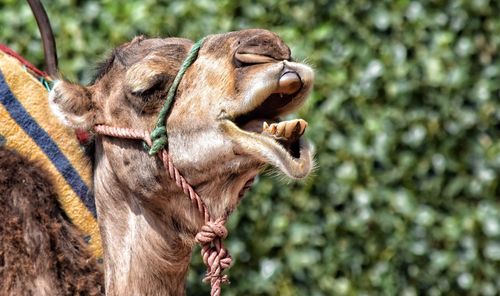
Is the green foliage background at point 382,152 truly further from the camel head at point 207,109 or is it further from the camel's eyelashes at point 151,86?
the camel's eyelashes at point 151,86

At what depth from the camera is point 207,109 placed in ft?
10.8

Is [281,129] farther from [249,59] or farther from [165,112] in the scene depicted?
[165,112]

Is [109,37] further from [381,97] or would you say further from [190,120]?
[190,120]

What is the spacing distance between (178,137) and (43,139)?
0.97m

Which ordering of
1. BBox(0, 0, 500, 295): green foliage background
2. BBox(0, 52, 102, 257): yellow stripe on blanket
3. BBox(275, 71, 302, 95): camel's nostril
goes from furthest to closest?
BBox(0, 0, 500, 295): green foliage background, BBox(0, 52, 102, 257): yellow stripe on blanket, BBox(275, 71, 302, 95): camel's nostril

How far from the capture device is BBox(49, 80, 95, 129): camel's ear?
3.63 metres

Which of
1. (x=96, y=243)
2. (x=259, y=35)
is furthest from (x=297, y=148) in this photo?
(x=96, y=243)

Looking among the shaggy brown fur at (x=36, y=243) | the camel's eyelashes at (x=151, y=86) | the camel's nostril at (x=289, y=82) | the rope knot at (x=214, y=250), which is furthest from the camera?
the shaggy brown fur at (x=36, y=243)

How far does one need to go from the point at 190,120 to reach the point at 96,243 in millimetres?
938

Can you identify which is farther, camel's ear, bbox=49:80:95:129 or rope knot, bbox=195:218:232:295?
camel's ear, bbox=49:80:95:129

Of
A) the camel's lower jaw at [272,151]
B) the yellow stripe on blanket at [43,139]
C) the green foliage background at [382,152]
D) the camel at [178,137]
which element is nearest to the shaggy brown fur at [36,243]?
the camel at [178,137]

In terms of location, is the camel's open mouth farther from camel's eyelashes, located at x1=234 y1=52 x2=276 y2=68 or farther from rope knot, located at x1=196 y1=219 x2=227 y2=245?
rope knot, located at x1=196 y1=219 x2=227 y2=245

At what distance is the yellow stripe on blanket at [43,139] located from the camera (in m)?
4.06

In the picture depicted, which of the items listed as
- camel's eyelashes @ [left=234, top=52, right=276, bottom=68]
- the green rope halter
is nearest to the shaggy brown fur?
the green rope halter
